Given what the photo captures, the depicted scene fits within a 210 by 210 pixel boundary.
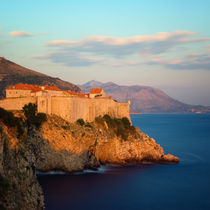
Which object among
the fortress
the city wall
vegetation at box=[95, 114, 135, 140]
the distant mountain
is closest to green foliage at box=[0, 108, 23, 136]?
the fortress

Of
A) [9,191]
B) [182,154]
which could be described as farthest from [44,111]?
[182,154]

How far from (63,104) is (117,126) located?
1073cm

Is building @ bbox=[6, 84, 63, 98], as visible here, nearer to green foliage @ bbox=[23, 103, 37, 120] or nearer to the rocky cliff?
green foliage @ bbox=[23, 103, 37, 120]

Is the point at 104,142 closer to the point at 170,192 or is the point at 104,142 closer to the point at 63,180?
the point at 63,180

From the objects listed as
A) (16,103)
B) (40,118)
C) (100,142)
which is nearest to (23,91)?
(16,103)

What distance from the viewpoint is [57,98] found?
37656 mm

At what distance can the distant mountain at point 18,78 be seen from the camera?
308 feet

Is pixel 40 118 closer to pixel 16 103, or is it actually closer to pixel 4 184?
pixel 16 103

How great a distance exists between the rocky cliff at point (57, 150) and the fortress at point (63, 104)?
1248mm

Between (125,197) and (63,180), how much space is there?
684 centimetres

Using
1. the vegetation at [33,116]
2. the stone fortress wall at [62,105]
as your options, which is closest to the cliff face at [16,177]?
the vegetation at [33,116]

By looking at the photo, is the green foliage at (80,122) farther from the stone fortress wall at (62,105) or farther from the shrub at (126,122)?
the shrub at (126,122)

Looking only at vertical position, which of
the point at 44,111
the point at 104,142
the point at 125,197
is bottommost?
the point at 125,197

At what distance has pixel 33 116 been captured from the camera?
33500mm
